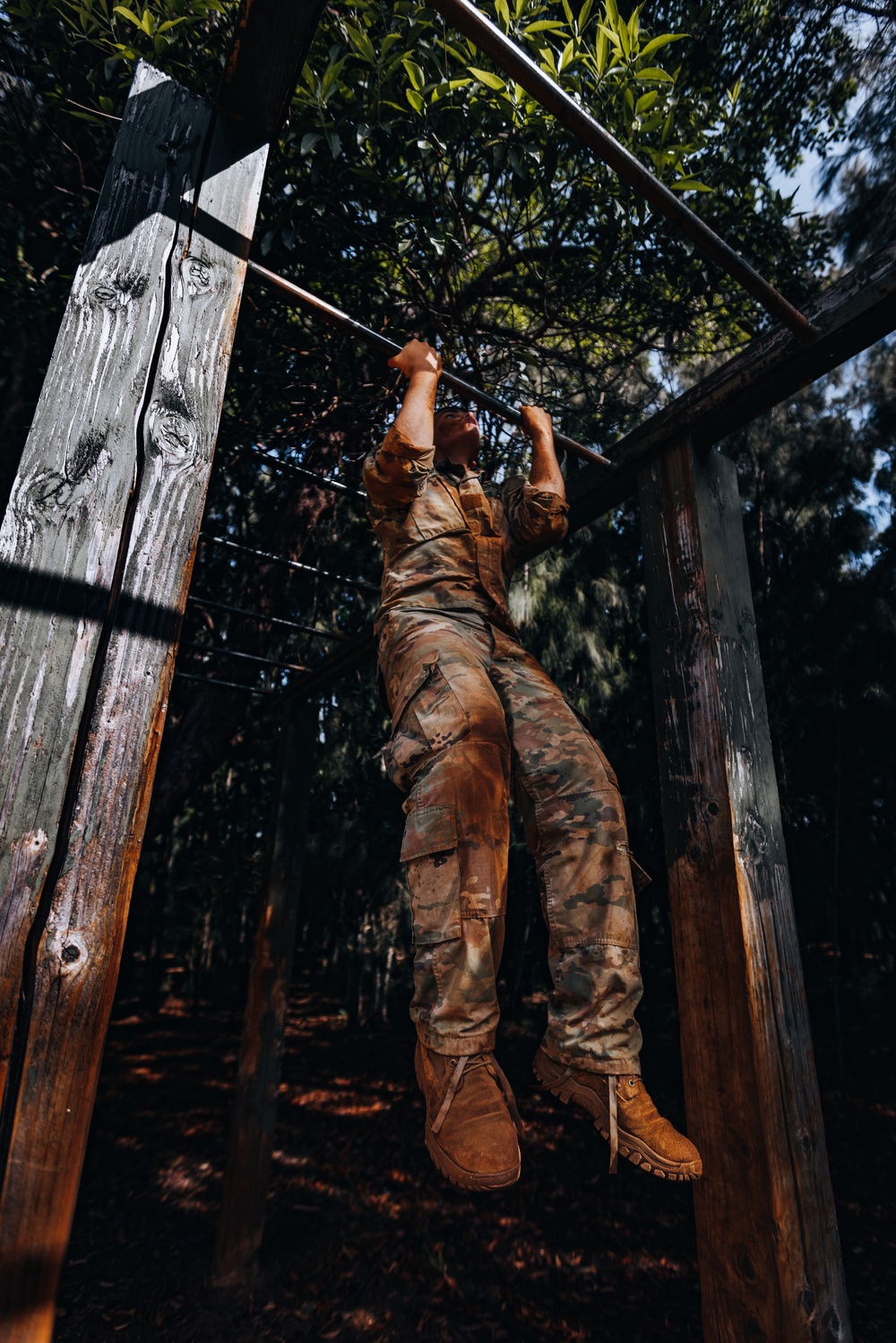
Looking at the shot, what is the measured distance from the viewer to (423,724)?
1.59 meters

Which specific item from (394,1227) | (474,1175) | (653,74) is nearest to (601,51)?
(653,74)

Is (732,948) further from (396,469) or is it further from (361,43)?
(361,43)

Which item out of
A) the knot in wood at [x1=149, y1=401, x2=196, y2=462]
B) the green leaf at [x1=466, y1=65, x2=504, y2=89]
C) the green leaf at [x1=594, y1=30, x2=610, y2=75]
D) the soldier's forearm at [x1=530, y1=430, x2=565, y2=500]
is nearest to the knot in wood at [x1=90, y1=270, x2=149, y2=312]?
the knot in wood at [x1=149, y1=401, x2=196, y2=462]

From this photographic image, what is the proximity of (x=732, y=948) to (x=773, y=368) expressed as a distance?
1.29 meters

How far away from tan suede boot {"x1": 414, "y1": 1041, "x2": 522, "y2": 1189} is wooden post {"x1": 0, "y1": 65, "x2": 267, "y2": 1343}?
57 cm

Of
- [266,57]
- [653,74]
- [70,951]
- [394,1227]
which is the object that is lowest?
[394,1227]

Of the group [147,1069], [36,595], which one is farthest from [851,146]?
[147,1069]

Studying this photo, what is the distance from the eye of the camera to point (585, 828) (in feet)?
5.05

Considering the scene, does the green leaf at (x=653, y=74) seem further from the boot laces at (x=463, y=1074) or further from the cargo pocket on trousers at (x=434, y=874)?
the boot laces at (x=463, y=1074)

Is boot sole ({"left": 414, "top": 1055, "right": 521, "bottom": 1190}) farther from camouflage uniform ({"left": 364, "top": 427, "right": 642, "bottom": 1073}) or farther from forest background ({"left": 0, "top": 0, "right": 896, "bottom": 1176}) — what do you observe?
forest background ({"left": 0, "top": 0, "right": 896, "bottom": 1176})

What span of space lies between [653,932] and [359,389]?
518cm

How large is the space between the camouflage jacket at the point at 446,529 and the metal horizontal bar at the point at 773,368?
28cm

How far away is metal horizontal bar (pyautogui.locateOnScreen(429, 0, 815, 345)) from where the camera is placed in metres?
1.18

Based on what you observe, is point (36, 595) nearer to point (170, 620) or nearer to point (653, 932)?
point (170, 620)
